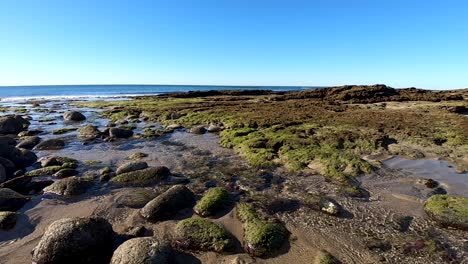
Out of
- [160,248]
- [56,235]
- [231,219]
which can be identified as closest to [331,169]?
[231,219]

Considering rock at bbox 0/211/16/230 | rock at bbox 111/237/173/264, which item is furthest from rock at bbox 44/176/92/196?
rock at bbox 111/237/173/264

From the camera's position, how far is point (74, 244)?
7.12m

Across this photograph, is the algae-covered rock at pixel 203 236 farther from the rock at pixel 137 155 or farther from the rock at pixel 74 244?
the rock at pixel 137 155

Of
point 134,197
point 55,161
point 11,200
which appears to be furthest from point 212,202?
point 55,161

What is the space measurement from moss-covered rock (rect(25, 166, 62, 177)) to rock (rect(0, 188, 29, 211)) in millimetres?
2823

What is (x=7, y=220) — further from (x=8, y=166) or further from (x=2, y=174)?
(x=8, y=166)

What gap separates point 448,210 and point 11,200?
1414cm

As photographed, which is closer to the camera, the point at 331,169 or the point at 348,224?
the point at 348,224

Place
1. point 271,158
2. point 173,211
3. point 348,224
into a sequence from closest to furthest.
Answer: point 348,224
point 173,211
point 271,158

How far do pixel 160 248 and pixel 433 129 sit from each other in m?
18.1

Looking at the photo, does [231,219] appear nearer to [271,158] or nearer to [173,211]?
[173,211]

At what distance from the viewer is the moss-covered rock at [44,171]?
1376 cm

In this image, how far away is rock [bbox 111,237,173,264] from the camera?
665 cm

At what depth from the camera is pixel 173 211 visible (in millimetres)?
9727
